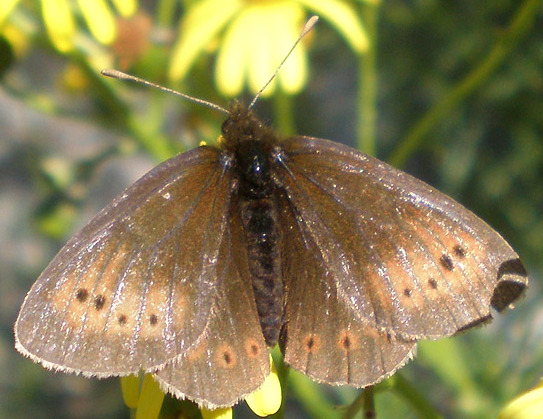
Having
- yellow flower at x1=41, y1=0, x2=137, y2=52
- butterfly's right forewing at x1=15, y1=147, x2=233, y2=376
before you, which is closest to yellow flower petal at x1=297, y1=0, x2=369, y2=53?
yellow flower at x1=41, y1=0, x2=137, y2=52

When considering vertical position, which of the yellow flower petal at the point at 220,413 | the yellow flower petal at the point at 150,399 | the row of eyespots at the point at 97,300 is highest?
the row of eyespots at the point at 97,300

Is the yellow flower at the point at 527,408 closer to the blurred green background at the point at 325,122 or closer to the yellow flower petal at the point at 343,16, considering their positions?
the blurred green background at the point at 325,122

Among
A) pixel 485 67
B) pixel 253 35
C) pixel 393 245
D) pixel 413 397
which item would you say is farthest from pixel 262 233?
pixel 253 35

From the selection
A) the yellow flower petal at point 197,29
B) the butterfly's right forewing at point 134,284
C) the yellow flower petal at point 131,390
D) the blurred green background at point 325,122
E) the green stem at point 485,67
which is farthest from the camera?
the yellow flower petal at point 197,29

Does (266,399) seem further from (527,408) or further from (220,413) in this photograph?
(527,408)

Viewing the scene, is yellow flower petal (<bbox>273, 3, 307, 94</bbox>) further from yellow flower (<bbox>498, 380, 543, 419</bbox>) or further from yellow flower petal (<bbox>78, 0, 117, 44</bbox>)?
yellow flower (<bbox>498, 380, 543, 419</bbox>)

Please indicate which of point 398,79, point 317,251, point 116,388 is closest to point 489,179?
point 398,79

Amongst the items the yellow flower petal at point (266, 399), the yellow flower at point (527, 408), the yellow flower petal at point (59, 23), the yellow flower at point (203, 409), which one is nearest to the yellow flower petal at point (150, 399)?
the yellow flower at point (203, 409)
